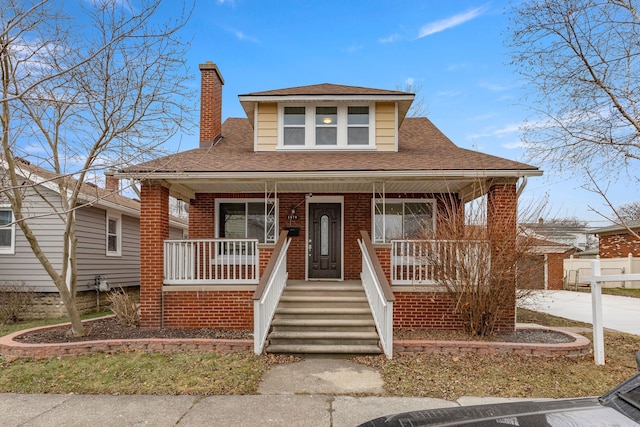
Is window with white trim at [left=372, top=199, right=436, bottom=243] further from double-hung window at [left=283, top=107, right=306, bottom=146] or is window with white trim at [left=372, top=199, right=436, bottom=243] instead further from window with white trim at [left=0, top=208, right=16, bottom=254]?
window with white trim at [left=0, top=208, right=16, bottom=254]

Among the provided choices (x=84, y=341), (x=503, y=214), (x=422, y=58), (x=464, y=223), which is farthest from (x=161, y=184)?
(x=422, y=58)

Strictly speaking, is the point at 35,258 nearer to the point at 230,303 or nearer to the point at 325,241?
the point at 230,303

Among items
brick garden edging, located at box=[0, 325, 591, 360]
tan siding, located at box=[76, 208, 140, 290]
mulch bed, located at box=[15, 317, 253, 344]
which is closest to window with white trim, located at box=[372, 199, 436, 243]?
brick garden edging, located at box=[0, 325, 591, 360]

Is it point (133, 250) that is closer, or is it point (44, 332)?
point (44, 332)

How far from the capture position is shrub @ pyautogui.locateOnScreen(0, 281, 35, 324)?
33.6 ft

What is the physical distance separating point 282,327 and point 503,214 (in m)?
4.88

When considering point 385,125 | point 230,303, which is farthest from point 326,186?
point 230,303

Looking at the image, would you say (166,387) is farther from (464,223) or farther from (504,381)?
(464,223)

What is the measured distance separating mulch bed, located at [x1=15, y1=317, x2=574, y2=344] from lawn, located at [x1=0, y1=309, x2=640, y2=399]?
2.70 ft

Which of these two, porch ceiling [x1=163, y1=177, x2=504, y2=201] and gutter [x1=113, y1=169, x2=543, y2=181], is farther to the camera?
porch ceiling [x1=163, y1=177, x2=504, y2=201]

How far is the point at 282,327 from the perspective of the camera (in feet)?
23.6

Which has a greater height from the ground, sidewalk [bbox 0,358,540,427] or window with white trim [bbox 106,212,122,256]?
window with white trim [bbox 106,212,122,256]

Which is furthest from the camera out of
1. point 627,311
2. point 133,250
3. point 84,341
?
point 133,250

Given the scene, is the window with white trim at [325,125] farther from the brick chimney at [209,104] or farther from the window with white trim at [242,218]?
the brick chimney at [209,104]
